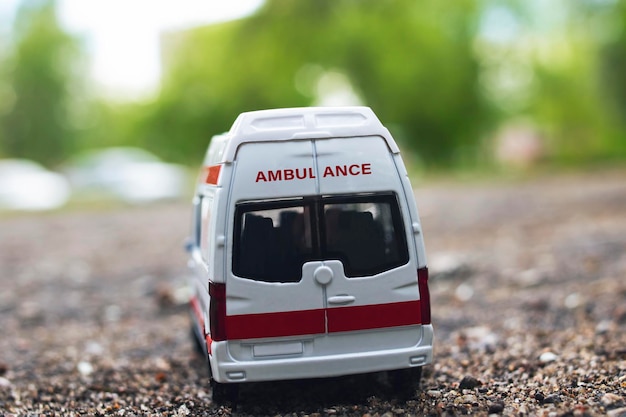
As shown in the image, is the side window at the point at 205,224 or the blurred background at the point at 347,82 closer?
the side window at the point at 205,224

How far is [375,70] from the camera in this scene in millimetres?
39750

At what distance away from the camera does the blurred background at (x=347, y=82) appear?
27.7 metres

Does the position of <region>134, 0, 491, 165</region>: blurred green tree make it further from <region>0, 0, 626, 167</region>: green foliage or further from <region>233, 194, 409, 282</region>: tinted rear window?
<region>233, 194, 409, 282</region>: tinted rear window

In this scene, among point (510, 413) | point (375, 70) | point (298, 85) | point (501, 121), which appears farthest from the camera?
point (501, 121)

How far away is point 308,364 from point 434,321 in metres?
4.07

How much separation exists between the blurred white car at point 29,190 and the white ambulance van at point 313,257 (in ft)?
67.8

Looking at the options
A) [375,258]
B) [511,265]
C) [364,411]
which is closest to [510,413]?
[364,411]

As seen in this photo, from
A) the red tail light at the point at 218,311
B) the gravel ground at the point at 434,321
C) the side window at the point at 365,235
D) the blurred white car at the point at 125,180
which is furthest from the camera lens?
the blurred white car at the point at 125,180

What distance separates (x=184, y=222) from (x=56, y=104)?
37736 millimetres

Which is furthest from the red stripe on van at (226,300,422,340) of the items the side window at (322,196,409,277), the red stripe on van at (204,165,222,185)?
the red stripe on van at (204,165,222,185)

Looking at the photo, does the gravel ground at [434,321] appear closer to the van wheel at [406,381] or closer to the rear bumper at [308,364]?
the van wheel at [406,381]

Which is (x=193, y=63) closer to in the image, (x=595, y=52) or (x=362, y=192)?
(x=595, y=52)

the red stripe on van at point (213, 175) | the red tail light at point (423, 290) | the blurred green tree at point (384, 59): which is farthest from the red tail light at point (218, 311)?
the blurred green tree at point (384, 59)

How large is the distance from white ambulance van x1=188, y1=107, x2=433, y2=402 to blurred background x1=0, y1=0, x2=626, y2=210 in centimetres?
2063
